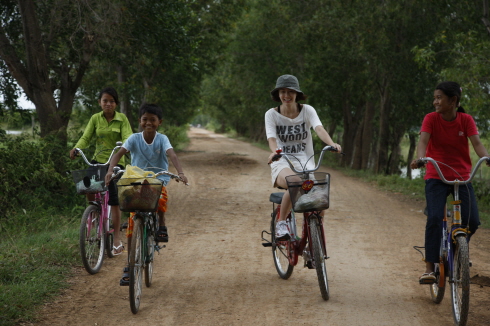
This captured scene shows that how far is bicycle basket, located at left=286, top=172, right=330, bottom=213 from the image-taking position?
4785 millimetres

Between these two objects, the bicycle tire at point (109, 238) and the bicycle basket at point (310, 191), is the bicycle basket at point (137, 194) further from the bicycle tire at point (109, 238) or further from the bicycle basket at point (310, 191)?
the bicycle tire at point (109, 238)

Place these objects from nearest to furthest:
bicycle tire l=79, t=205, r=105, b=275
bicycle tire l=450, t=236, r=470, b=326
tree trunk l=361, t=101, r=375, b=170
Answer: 1. bicycle tire l=450, t=236, r=470, b=326
2. bicycle tire l=79, t=205, r=105, b=275
3. tree trunk l=361, t=101, r=375, b=170

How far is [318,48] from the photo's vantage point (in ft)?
71.9

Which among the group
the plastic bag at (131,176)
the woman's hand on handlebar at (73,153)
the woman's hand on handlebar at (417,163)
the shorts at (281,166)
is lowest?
the plastic bag at (131,176)

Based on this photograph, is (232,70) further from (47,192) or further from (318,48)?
(47,192)

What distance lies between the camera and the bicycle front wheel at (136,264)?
4.55m

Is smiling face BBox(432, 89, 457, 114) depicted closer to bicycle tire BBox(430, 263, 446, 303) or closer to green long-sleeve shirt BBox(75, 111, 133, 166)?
bicycle tire BBox(430, 263, 446, 303)

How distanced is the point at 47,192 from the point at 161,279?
4.24 m

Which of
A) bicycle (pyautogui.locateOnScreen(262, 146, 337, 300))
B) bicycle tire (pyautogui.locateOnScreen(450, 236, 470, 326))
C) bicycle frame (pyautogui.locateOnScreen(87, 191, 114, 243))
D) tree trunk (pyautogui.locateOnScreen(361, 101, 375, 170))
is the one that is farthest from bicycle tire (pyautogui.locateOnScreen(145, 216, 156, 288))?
tree trunk (pyautogui.locateOnScreen(361, 101, 375, 170))

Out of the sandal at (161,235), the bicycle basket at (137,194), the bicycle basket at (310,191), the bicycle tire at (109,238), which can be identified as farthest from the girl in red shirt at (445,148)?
the bicycle tire at (109,238)

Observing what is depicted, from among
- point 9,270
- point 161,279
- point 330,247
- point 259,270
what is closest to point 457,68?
point 330,247

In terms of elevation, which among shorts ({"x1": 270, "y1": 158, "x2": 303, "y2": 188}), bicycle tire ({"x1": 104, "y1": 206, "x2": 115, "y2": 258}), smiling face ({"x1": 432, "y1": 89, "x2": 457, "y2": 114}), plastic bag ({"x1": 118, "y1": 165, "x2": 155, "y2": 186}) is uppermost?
smiling face ({"x1": 432, "y1": 89, "x2": 457, "y2": 114})

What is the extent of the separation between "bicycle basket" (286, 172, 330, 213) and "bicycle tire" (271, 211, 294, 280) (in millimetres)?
836

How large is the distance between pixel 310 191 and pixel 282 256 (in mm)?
1395
